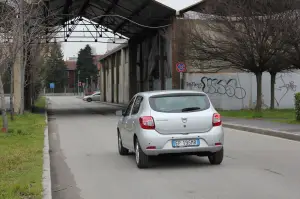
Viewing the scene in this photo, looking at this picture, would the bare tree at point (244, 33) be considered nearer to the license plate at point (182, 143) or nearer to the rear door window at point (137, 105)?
the rear door window at point (137, 105)

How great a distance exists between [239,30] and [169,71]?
558 inches

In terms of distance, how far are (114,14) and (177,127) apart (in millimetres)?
33771

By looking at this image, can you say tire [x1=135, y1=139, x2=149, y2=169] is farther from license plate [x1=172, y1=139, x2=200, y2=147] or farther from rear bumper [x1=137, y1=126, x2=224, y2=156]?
license plate [x1=172, y1=139, x2=200, y2=147]

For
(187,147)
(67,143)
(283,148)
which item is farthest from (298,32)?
(187,147)

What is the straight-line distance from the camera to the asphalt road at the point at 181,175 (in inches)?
297

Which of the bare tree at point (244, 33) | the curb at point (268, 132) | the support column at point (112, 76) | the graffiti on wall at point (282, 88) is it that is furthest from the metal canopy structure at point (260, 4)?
the support column at point (112, 76)

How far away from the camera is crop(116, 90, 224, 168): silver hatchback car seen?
9719 millimetres

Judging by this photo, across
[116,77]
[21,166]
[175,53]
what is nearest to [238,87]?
[175,53]

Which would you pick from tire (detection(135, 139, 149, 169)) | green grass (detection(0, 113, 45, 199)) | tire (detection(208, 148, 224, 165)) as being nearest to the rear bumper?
tire (detection(135, 139, 149, 169))

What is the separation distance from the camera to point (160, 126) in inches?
383

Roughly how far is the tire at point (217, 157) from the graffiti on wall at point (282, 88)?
84.7ft

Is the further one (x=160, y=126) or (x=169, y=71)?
(x=169, y=71)

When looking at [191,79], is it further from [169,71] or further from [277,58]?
[277,58]

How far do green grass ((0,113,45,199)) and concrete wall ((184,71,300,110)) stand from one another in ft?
65.2
